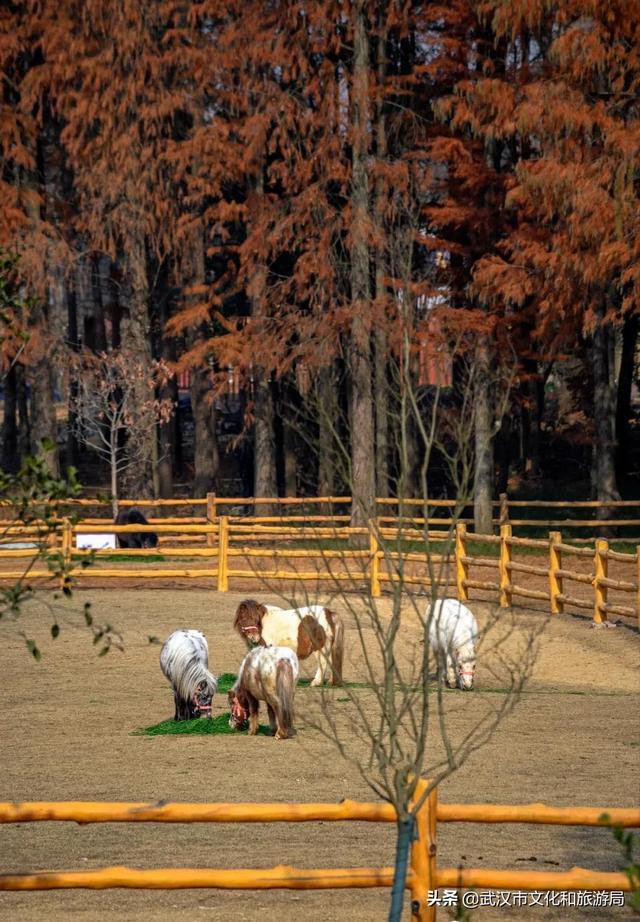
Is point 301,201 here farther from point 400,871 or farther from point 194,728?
point 400,871

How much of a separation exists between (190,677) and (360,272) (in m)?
17.9

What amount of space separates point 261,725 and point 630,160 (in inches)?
549

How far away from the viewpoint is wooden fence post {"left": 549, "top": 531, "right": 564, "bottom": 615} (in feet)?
59.4

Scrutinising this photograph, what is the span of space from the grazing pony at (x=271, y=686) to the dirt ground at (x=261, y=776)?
0.58 ft

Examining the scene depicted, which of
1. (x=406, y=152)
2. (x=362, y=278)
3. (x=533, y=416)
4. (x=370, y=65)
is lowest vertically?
(x=533, y=416)

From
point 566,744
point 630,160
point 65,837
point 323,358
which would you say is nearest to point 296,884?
point 65,837

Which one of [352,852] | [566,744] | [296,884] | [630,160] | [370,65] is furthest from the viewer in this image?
[370,65]

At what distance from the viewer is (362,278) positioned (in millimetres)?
28391

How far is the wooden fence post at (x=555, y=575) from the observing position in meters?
18.1

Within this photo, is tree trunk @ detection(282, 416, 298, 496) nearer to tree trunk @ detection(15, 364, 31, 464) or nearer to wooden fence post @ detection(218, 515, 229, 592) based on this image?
tree trunk @ detection(15, 364, 31, 464)

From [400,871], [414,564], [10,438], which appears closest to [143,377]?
[414,564]

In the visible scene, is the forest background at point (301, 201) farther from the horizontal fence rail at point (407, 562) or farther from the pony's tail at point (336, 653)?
the pony's tail at point (336, 653)

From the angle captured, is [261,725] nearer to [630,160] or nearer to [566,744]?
[566,744]

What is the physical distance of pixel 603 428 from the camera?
89.1ft
